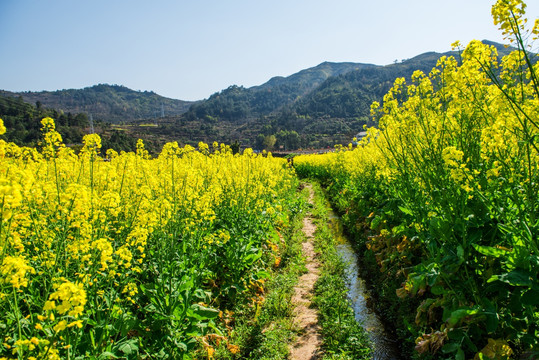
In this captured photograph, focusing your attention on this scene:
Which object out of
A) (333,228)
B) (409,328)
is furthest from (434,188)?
(333,228)

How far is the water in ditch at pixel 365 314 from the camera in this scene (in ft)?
14.4

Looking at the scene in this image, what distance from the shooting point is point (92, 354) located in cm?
270

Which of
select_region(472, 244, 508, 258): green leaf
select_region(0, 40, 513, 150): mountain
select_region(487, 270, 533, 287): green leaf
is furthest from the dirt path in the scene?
select_region(0, 40, 513, 150): mountain

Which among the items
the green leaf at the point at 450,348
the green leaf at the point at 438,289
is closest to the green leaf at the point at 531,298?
the green leaf at the point at 450,348

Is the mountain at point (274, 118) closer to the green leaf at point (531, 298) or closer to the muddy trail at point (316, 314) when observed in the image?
the muddy trail at point (316, 314)

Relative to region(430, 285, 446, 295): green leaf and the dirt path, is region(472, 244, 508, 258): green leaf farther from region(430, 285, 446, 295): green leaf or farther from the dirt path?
the dirt path

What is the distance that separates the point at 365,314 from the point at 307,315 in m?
0.97

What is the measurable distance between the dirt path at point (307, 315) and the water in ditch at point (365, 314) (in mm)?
722

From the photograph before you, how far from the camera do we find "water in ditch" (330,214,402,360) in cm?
438

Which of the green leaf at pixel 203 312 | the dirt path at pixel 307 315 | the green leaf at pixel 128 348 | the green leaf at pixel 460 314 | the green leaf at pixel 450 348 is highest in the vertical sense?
the green leaf at pixel 460 314

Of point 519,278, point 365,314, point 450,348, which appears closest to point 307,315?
point 365,314

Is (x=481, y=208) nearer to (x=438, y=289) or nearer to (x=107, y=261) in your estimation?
(x=438, y=289)

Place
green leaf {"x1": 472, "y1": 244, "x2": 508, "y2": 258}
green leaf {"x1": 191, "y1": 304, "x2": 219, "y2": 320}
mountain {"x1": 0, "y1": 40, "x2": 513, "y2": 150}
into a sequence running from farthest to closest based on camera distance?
mountain {"x1": 0, "y1": 40, "x2": 513, "y2": 150} → green leaf {"x1": 191, "y1": 304, "x2": 219, "y2": 320} → green leaf {"x1": 472, "y1": 244, "x2": 508, "y2": 258}

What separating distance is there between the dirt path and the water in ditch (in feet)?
2.37
